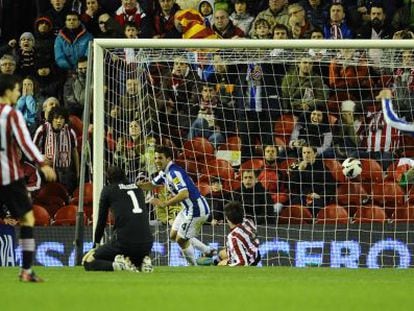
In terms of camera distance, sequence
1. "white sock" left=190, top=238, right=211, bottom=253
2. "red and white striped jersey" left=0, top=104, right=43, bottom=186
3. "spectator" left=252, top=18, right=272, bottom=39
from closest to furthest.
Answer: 1. "red and white striped jersey" left=0, top=104, right=43, bottom=186
2. "white sock" left=190, top=238, right=211, bottom=253
3. "spectator" left=252, top=18, right=272, bottom=39

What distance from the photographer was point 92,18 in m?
21.8

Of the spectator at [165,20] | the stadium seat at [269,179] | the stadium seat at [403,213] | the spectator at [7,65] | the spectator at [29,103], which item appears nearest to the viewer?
the stadium seat at [403,213]

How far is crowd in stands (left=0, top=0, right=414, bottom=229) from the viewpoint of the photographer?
62.1 ft

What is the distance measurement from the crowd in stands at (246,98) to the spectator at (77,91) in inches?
0.9

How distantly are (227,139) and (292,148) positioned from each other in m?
1.03

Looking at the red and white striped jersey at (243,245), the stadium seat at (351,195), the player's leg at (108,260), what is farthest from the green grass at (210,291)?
the stadium seat at (351,195)

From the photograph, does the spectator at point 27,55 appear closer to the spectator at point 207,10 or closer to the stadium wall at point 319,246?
the spectator at point 207,10

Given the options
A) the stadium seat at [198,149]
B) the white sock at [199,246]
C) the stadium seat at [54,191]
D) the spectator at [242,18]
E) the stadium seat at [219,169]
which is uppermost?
the spectator at [242,18]

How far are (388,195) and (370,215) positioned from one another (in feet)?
1.59

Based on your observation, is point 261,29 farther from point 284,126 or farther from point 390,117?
point 390,117

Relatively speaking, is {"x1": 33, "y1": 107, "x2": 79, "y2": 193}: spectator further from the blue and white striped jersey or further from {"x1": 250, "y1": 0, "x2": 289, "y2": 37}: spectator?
{"x1": 250, "y1": 0, "x2": 289, "y2": 37}: spectator

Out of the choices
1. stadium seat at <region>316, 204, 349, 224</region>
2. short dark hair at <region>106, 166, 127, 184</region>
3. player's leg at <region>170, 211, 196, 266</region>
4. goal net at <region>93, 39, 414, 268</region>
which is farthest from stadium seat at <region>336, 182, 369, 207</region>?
short dark hair at <region>106, 166, 127, 184</region>

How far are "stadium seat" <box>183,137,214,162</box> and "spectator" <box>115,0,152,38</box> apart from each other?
9.50ft

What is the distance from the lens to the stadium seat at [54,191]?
19500 millimetres
